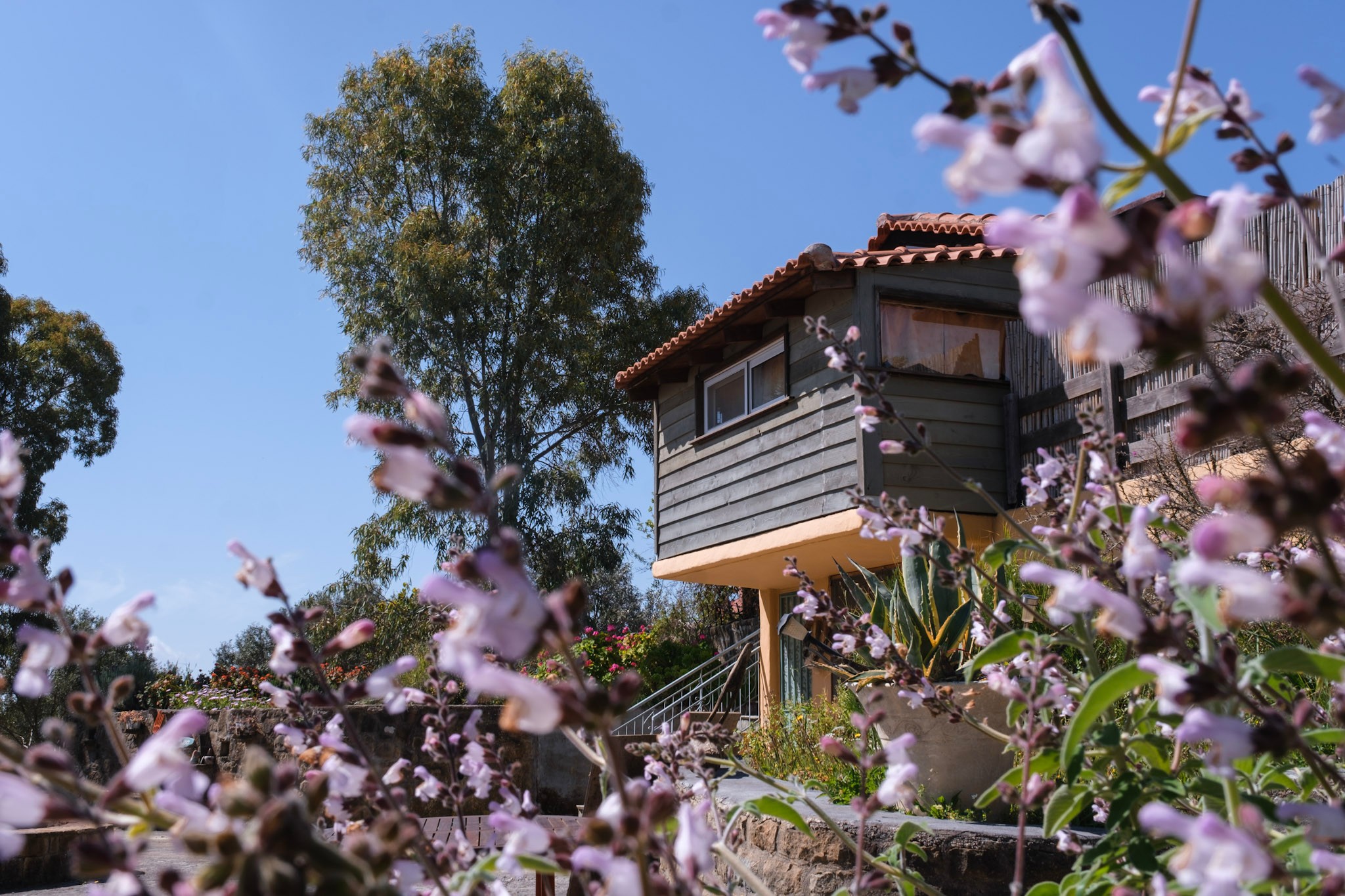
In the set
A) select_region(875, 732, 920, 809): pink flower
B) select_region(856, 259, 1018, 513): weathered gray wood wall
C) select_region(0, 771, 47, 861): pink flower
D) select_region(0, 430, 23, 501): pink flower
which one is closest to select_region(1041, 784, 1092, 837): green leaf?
select_region(875, 732, 920, 809): pink flower

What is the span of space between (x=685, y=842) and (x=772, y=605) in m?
10.5

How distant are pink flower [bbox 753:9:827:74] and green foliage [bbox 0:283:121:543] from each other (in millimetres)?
21917

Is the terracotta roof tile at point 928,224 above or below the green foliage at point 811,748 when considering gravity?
above

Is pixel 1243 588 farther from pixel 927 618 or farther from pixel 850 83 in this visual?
pixel 927 618

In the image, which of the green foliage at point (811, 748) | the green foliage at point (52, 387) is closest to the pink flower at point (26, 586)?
the green foliage at point (811, 748)

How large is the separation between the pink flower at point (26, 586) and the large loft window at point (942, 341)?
7.53 meters

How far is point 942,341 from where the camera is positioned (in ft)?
27.5

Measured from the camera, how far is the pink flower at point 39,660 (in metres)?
0.85

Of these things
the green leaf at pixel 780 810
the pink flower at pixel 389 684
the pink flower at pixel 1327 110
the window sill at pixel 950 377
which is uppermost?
the window sill at pixel 950 377

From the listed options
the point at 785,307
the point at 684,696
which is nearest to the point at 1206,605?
the point at 785,307

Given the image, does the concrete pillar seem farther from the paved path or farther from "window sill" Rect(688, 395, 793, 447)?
the paved path

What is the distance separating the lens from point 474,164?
736 inches

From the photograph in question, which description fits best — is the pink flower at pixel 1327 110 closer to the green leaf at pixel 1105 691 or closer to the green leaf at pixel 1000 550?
the green leaf at pixel 1105 691

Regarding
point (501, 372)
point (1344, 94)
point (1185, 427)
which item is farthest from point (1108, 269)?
point (501, 372)
